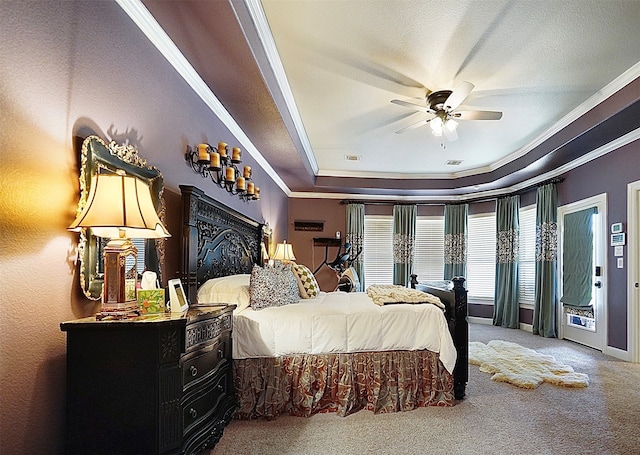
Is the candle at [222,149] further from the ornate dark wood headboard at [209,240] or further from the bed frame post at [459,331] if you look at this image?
the bed frame post at [459,331]

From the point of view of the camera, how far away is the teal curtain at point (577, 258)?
5277 millimetres

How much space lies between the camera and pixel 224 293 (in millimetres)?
3057

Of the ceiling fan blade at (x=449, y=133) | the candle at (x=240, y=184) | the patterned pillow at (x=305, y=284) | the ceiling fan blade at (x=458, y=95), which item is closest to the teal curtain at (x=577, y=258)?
the ceiling fan blade at (x=449, y=133)

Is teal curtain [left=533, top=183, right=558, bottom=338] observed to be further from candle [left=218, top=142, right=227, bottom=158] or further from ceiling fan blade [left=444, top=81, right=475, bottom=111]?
candle [left=218, top=142, right=227, bottom=158]

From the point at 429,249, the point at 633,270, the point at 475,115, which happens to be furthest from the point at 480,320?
the point at 475,115

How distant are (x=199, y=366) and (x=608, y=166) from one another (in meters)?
5.43

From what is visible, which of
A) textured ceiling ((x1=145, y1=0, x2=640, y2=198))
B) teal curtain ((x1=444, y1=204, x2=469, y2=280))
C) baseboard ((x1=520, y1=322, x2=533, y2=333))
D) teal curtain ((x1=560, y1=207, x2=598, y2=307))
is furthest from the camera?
teal curtain ((x1=444, y1=204, x2=469, y2=280))

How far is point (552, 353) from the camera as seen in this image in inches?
193

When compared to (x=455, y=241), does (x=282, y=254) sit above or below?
below

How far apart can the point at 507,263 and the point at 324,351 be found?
545cm

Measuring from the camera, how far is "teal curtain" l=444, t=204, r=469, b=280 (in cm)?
791

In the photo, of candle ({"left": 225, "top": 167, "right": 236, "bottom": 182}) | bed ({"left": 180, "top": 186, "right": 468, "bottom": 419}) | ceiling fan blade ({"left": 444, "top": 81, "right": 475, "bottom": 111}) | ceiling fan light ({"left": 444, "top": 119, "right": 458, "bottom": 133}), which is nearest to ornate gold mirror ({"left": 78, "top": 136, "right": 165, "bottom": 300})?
bed ({"left": 180, "top": 186, "right": 468, "bottom": 419})

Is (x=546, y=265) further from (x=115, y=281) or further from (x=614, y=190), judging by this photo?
(x=115, y=281)

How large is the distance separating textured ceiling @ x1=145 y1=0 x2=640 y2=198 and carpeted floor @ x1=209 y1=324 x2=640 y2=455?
2.62m
